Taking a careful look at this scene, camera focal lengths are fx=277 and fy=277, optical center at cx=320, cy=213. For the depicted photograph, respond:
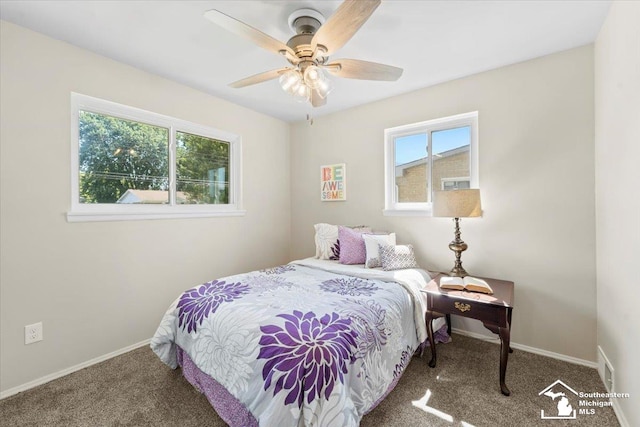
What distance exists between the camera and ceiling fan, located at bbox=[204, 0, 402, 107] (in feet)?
4.45

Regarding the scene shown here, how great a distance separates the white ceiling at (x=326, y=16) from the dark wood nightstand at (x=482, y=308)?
1.81 metres

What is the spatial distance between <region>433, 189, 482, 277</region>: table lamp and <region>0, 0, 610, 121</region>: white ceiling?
1.09 meters

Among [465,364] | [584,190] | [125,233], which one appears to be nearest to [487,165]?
[584,190]

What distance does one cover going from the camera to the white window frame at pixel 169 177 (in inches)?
82.7

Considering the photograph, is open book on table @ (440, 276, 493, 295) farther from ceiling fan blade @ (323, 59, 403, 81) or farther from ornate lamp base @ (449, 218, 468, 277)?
ceiling fan blade @ (323, 59, 403, 81)

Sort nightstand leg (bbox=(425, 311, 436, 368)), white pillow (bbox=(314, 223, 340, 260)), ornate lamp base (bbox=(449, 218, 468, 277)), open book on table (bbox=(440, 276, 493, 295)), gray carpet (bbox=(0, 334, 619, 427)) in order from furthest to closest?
1. white pillow (bbox=(314, 223, 340, 260))
2. ornate lamp base (bbox=(449, 218, 468, 277))
3. nightstand leg (bbox=(425, 311, 436, 368))
4. open book on table (bbox=(440, 276, 493, 295))
5. gray carpet (bbox=(0, 334, 619, 427))

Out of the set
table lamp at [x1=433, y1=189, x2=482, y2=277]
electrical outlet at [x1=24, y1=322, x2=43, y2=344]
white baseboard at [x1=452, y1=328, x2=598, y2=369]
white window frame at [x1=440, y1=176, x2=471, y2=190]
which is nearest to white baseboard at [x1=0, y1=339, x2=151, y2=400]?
electrical outlet at [x1=24, y1=322, x2=43, y2=344]

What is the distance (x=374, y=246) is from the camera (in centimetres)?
259

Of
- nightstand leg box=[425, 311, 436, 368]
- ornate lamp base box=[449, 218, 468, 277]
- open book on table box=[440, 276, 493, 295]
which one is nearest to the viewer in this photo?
open book on table box=[440, 276, 493, 295]

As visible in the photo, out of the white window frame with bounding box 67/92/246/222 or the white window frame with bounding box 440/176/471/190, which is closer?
the white window frame with bounding box 67/92/246/222

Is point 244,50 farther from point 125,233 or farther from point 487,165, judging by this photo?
point 487,165

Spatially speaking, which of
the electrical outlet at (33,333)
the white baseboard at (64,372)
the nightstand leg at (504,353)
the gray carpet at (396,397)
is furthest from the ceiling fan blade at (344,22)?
the white baseboard at (64,372)

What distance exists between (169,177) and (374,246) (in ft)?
6.91

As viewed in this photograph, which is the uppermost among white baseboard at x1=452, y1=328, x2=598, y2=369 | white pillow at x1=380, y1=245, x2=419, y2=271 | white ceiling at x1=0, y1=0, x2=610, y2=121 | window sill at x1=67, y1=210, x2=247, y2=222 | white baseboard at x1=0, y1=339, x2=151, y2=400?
white ceiling at x1=0, y1=0, x2=610, y2=121
